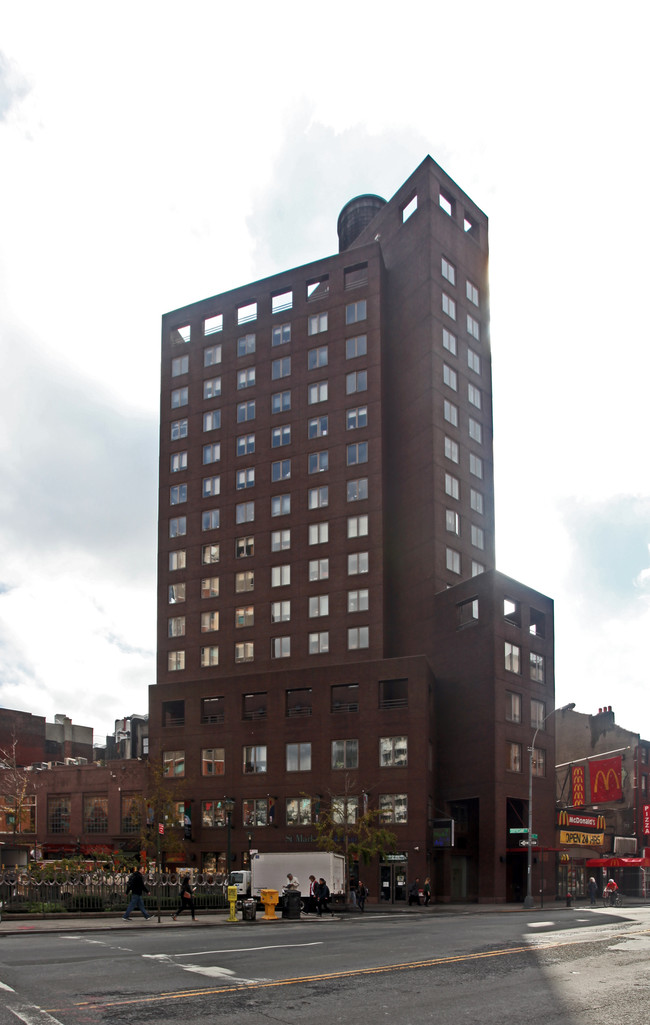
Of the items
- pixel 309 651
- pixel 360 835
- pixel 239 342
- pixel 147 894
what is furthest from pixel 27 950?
pixel 239 342

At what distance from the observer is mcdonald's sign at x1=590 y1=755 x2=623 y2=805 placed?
276 feet

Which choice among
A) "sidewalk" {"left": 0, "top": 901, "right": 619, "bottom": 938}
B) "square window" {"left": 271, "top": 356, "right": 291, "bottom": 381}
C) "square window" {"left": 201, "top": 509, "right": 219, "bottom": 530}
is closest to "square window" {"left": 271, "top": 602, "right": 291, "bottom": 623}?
"square window" {"left": 201, "top": 509, "right": 219, "bottom": 530}

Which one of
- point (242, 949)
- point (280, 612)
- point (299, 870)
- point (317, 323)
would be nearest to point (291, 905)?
point (299, 870)

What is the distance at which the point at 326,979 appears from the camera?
18.0 meters

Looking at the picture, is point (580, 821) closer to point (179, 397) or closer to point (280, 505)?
point (280, 505)

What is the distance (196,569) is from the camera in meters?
90.9

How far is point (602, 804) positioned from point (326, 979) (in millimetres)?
87734

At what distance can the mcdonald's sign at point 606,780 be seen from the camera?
3317 inches

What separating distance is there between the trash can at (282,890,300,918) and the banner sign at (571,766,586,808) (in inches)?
2061

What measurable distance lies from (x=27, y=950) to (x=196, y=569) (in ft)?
222

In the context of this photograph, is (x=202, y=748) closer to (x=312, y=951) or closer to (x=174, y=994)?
(x=312, y=951)

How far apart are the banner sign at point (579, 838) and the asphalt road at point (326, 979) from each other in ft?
172

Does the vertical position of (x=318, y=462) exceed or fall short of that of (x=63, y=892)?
it exceeds it

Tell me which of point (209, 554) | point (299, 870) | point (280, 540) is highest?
point (280, 540)
